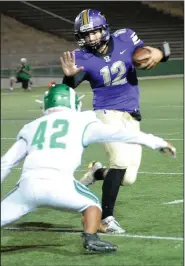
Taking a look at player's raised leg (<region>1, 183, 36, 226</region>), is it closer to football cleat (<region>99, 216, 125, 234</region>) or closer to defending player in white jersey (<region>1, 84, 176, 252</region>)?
defending player in white jersey (<region>1, 84, 176, 252</region>)

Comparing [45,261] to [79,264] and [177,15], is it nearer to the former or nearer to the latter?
[79,264]

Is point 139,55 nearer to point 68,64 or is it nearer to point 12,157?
point 68,64

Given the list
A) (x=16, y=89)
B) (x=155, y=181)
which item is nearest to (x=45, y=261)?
(x=155, y=181)

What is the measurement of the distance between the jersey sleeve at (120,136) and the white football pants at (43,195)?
32 cm

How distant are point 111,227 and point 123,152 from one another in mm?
610

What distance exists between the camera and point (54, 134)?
521 centimetres

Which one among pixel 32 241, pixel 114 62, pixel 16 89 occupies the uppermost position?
pixel 114 62

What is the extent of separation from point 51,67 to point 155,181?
2166cm

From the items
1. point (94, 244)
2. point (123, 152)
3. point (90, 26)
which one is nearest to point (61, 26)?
point (90, 26)

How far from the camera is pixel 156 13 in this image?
36938 millimetres

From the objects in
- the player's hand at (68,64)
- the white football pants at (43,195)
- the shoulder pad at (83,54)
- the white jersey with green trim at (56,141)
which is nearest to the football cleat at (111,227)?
the white football pants at (43,195)

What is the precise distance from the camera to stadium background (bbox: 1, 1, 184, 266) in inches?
221

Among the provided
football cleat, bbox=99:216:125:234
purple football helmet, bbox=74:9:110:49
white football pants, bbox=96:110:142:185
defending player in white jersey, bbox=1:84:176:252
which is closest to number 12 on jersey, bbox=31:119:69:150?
defending player in white jersey, bbox=1:84:176:252

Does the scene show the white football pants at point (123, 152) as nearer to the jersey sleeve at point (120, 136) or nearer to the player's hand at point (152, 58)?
the player's hand at point (152, 58)
